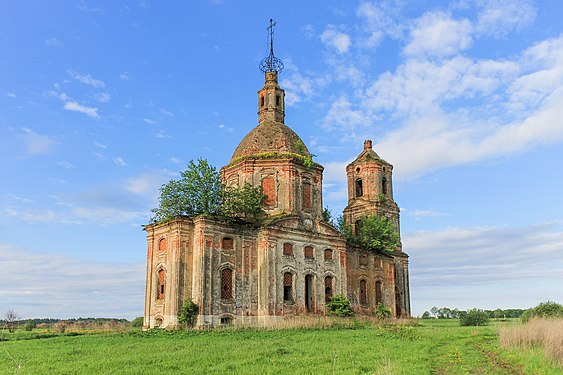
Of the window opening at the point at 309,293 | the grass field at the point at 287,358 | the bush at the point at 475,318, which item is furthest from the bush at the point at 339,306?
the bush at the point at 475,318

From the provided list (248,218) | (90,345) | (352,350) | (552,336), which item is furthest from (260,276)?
(552,336)

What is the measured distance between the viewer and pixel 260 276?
33625mm

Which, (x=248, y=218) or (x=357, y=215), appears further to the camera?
(x=357, y=215)

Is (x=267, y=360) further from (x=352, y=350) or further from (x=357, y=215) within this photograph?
(x=357, y=215)

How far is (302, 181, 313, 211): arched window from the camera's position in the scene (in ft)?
126

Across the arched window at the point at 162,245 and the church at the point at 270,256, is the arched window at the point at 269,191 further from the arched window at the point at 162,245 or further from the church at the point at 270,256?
the arched window at the point at 162,245

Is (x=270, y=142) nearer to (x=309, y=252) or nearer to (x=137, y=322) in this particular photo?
(x=309, y=252)

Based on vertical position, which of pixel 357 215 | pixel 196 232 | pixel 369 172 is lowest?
pixel 196 232

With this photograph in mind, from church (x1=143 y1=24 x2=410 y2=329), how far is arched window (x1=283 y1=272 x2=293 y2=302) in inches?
2.7

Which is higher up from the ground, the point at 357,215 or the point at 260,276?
the point at 357,215

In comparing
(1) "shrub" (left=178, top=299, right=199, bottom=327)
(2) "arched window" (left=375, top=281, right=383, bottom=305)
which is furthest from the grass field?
(2) "arched window" (left=375, top=281, right=383, bottom=305)

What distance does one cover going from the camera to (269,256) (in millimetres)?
33844

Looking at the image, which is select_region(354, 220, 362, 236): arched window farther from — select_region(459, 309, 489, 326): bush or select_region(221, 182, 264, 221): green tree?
select_region(221, 182, 264, 221): green tree

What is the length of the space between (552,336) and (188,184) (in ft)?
78.9
